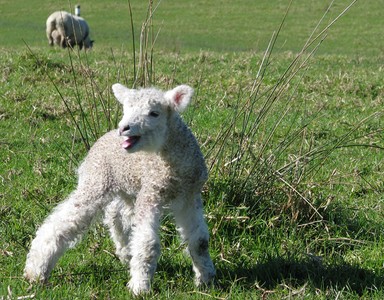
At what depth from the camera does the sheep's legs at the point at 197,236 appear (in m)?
5.02

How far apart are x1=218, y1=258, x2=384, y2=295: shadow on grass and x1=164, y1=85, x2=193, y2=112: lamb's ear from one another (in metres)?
1.25

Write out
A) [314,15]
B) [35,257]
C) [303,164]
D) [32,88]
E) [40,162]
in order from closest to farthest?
[35,257] < [303,164] < [40,162] < [32,88] < [314,15]

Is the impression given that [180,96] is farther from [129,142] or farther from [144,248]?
[144,248]

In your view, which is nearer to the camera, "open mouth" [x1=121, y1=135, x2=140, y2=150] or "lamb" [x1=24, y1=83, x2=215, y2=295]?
"open mouth" [x1=121, y1=135, x2=140, y2=150]

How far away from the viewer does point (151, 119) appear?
4633 millimetres

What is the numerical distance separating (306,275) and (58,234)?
1722mm

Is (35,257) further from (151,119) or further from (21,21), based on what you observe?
(21,21)

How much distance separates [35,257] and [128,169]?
80 cm

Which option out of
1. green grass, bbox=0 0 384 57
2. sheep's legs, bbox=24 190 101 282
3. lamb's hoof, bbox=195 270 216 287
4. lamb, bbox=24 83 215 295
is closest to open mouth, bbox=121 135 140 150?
lamb, bbox=24 83 215 295

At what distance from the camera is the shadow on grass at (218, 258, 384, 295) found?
5219mm

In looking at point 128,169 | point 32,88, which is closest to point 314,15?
point 32,88

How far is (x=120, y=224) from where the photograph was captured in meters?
5.46

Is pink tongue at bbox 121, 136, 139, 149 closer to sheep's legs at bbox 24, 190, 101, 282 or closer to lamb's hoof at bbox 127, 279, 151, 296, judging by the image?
sheep's legs at bbox 24, 190, 101, 282

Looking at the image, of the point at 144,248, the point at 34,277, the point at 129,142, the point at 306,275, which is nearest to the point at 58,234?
the point at 34,277
